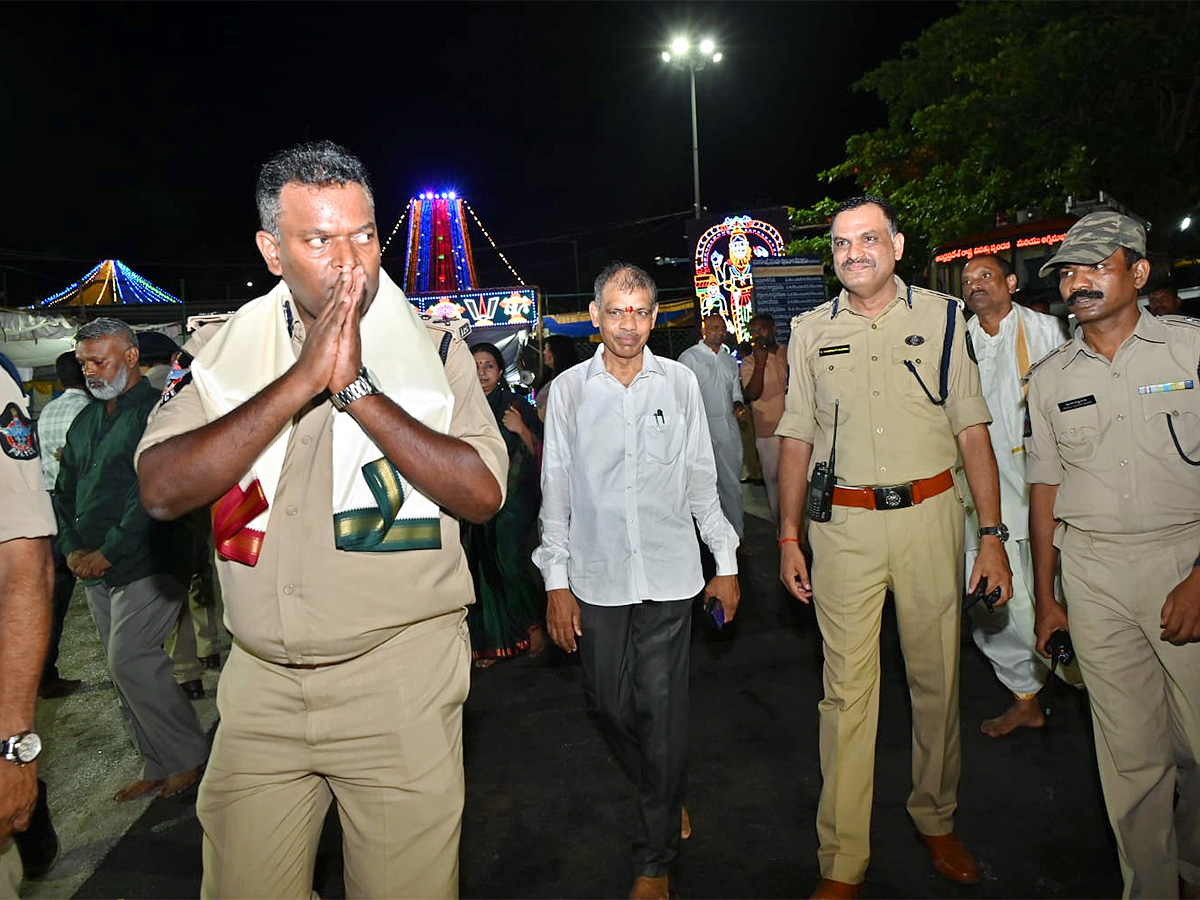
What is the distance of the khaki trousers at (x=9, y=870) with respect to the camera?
6.74ft

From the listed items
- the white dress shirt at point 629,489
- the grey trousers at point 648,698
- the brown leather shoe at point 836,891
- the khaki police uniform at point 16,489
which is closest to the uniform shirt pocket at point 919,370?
the white dress shirt at point 629,489

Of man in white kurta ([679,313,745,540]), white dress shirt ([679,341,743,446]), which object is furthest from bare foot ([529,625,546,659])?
white dress shirt ([679,341,743,446])

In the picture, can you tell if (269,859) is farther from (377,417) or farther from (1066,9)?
(1066,9)

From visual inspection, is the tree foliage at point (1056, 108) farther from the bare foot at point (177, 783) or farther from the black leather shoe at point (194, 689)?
the bare foot at point (177, 783)

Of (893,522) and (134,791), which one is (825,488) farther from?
(134,791)

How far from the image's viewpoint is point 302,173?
6.60 feet

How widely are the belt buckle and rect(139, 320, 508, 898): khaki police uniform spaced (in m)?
1.81

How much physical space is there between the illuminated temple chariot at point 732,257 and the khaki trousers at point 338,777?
14217mm

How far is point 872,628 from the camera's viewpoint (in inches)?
131

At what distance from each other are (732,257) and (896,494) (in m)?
13.0

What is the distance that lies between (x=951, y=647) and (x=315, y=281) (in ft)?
8.87

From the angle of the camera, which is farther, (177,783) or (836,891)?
(177,783)

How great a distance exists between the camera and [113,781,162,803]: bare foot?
4383 millimetres

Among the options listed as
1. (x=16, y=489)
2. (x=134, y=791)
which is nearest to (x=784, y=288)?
(x=134, y=791)
